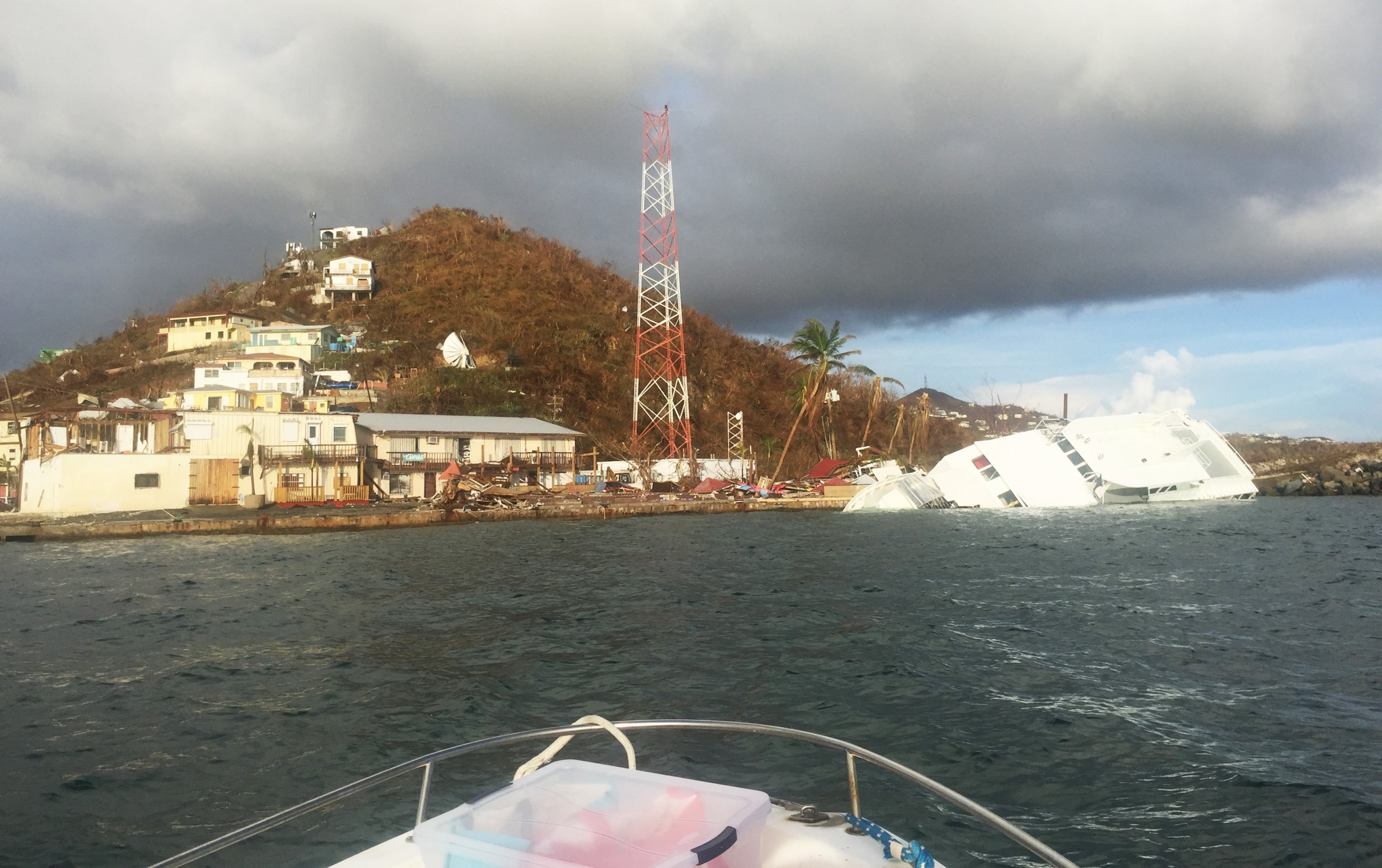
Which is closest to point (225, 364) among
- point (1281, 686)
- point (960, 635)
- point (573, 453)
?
point (573, 453)

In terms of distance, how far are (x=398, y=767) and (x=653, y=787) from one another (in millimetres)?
1297

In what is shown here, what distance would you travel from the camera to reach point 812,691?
11086mm

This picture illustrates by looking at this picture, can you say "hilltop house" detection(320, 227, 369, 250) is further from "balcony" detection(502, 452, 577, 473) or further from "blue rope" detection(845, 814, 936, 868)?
"blue rope" detection(845, 814, 936, 868)

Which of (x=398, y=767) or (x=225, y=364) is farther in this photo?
(x=225, y=364)

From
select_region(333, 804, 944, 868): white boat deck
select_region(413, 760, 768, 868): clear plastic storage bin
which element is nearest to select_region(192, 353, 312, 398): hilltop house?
select_region(333, 804, 944, 868): white boat deck

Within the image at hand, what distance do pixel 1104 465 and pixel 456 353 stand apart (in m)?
49.6

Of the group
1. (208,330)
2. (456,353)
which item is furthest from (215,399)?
(208,330)

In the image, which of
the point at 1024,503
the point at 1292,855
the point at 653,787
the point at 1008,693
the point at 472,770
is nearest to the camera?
the point at 653,787

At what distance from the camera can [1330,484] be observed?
6272 cm

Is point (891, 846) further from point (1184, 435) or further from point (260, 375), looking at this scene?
point (260, 375)

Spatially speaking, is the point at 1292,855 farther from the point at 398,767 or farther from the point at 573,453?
the point at 573,453

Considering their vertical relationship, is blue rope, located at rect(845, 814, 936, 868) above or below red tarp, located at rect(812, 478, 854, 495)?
below

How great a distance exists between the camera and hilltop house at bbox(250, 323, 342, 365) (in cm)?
7388

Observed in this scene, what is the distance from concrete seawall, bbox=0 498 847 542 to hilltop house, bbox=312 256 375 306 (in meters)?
53.6
